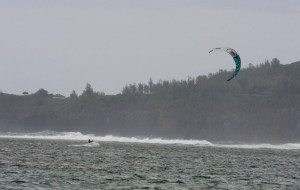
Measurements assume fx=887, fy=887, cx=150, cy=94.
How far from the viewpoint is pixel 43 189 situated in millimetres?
76625

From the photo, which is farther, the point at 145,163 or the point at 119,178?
the point at 145,163

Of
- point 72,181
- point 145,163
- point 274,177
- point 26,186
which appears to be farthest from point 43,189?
point 145,163

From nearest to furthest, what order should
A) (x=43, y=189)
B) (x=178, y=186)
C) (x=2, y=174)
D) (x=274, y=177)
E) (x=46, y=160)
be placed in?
(x=43, y=189) → (x=178, y=186) → (x=2, y=174) → (x=274, y=177) → (x=46, y=160)

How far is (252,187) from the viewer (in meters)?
85.9

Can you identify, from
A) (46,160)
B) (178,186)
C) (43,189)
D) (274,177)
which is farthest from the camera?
(46,160)

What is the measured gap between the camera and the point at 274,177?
333 feet

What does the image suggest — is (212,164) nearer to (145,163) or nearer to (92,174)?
(145,163)

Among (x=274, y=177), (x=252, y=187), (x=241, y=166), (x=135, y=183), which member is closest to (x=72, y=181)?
(x=135, y=183)

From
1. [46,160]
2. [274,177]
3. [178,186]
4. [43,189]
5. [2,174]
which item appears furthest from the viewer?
[46,160]

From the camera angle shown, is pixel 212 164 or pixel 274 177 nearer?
pixel 274 177

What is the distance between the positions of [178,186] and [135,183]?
4254mm

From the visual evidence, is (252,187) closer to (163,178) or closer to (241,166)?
(163,178)

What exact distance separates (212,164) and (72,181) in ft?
137

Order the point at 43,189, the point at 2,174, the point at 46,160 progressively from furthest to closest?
the point at 46,160, the point at 2,174, the point at 43,189
